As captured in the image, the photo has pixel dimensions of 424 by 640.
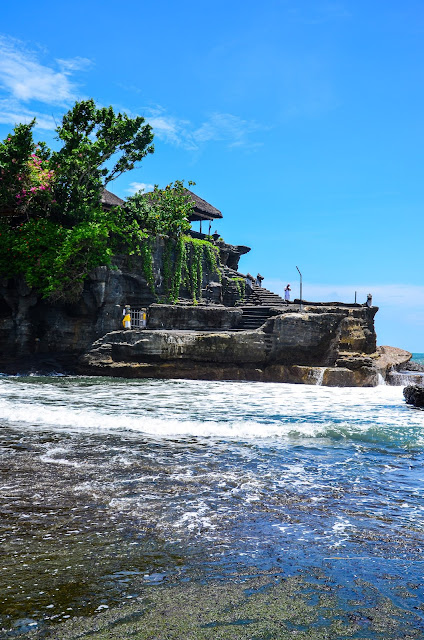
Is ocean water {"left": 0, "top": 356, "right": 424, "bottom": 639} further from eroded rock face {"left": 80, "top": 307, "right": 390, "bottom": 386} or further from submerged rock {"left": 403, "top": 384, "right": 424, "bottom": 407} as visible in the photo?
eroded rock face {"left": 80, "top": 307, "right": 390, "bottom": 386}

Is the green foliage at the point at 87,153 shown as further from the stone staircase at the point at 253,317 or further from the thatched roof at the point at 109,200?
the stone staircase at the point at 253,317

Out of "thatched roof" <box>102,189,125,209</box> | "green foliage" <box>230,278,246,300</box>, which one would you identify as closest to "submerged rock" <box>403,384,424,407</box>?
"green foliage" <box>230,278,246,300</box>

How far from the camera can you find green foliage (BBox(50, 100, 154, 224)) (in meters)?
24.4

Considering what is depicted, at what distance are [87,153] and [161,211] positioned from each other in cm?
550

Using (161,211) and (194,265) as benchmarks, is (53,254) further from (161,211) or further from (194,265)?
(194,265)

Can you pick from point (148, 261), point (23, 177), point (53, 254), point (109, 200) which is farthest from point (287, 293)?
point (23, 177)

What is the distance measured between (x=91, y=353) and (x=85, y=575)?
2075 cm

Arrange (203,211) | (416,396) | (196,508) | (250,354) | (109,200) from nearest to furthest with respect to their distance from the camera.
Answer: (196,508)
(416,396)
(250,354)
(109,200)
(203,211)

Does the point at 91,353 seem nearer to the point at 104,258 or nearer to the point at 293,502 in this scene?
the point at 104,258

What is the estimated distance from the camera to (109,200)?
100 ft

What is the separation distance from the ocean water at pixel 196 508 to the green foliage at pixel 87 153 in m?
15.6

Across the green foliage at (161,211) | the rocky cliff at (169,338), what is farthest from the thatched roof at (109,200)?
the rocky cliff at (169,338)

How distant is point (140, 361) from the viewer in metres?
23.2

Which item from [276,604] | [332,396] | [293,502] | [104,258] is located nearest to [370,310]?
[332,396]
